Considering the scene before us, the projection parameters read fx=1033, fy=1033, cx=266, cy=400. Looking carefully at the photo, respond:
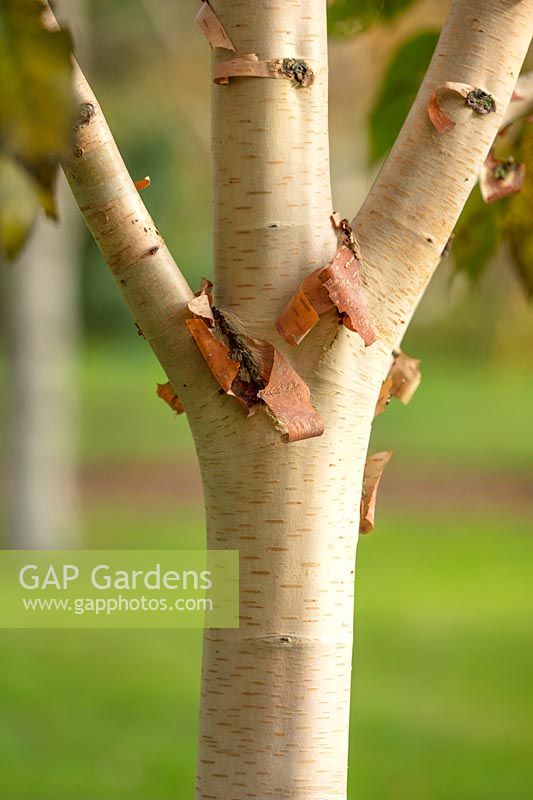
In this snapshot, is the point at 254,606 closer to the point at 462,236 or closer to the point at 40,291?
the point at 462,236

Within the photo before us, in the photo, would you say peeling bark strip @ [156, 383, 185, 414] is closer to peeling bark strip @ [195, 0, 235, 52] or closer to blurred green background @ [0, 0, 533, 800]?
peeling bark strip @ [195, 0, 235, 52]

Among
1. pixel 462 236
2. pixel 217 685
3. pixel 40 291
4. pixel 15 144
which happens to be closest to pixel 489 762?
pixel 462 236

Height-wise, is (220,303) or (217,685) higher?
(220,303)

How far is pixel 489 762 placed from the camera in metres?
3.55

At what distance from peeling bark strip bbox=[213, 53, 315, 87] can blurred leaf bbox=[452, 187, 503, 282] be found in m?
0.45

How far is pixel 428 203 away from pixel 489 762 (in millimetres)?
3097

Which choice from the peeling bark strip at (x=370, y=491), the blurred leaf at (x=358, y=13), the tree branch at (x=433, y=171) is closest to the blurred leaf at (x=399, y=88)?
the blurred leaf at (x=358, y=13)

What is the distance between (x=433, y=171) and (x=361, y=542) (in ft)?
22.1

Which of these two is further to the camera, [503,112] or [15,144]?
[503,112]

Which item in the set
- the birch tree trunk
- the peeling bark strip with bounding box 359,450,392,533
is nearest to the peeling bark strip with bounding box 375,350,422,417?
the peeling bark strip with bounding box 359,450,392,533

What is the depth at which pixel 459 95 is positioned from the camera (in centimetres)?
87

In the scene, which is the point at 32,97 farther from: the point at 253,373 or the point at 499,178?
the point at 499,178

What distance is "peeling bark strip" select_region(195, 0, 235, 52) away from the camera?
0.85 meters

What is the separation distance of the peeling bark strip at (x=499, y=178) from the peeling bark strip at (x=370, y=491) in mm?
A: 293
